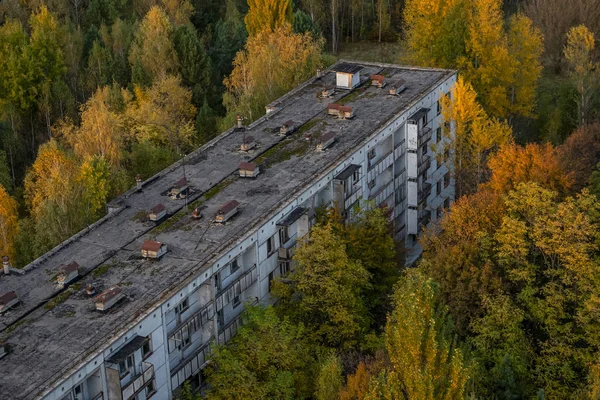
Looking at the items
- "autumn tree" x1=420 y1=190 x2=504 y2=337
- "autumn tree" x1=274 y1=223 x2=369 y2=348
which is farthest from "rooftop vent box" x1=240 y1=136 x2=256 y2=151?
"autumn tree" x1=420 y1=190 x2=504 y2=337

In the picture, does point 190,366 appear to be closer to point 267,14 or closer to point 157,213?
point 157,213

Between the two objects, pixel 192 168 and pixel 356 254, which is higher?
pixel 192 168

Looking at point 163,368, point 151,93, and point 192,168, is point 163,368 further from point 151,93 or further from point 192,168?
point 151,93

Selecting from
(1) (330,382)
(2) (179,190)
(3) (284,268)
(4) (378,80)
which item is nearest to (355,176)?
(3) (284,268)

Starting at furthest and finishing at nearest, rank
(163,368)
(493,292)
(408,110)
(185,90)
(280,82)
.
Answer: (185,90) → (280,82) → (408,110) → (493,292) → (163,368)

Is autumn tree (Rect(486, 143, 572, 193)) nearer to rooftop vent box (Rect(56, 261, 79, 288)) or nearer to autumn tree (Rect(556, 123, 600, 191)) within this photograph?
autumn tree (Rect(556, 123, 600, 191))

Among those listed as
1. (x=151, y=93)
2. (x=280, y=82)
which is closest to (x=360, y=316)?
(x=280, y=82)
